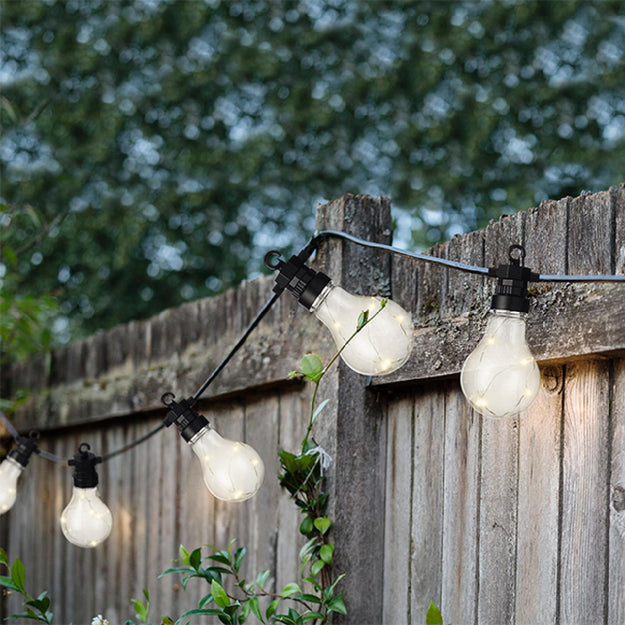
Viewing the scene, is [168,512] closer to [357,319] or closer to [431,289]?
[431,289]

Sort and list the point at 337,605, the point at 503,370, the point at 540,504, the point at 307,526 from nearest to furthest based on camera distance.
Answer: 1. the point at 503,370
2. the point at 540,504
3. the point at 337,605
4. the point at 307,526

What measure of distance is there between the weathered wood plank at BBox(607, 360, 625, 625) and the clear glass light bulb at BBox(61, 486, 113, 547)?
1058 millimetres

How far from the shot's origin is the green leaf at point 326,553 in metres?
1.71

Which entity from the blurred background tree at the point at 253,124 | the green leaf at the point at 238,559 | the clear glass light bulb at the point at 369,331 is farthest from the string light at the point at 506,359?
the blurred background tree at the point at 253,124

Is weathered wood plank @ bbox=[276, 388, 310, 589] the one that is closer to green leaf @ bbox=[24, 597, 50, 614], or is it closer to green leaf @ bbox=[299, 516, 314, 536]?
green leaf @ bbox=[299, 516, 314, 536]

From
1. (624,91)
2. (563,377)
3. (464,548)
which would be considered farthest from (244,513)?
(624,91)

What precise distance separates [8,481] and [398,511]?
968 mm

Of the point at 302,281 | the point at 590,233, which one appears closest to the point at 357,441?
the point at 302,281

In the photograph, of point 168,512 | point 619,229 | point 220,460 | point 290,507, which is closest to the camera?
point 619,229

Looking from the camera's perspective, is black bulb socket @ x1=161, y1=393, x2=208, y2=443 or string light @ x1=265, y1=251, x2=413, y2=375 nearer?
string light @ x1=265, y1=251, x2=413, y2=375

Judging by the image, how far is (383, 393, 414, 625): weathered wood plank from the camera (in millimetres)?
1756

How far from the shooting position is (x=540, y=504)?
4.72ft

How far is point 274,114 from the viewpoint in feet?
23.0

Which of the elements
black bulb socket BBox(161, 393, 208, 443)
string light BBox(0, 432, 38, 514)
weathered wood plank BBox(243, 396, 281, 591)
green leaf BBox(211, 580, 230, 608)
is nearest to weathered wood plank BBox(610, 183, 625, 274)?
black bulb socket BBox(161, 393, 208, 443)
